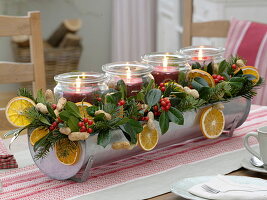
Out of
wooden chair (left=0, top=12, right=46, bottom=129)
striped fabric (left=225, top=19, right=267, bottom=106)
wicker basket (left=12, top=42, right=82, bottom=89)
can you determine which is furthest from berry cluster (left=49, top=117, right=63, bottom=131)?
wicker basket (left=12, top=42, right=82, bottom=89)

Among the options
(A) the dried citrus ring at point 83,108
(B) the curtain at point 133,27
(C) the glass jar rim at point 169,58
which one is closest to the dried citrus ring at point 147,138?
(A) the dried citrus ring at point 83,108

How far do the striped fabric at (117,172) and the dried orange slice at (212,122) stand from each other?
3 centimetres

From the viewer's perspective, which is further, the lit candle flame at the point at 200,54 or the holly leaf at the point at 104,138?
the lit candle flame at the point at 200,54

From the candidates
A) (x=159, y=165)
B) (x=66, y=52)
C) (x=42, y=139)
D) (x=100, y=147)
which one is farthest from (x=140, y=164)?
(x=66, y=52)

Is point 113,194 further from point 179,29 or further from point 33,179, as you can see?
point 179,29

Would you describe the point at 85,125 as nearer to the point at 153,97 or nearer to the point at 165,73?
the point at 153,97

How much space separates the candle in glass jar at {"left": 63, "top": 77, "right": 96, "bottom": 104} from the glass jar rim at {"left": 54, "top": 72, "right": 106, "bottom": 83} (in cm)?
2

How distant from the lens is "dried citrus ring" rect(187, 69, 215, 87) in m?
1.32

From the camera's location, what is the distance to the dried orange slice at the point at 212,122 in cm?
128

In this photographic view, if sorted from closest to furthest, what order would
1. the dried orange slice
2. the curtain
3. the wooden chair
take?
the dried orange slice
the wooden chair
the curtain

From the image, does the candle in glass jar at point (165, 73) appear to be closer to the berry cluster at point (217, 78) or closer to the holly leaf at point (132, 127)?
the berry cluster at point (217, 78)

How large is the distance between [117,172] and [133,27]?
283 cm

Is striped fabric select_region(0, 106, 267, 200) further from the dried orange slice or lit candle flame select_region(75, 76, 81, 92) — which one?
lit candle flame select_region(75, 76, 81, 92)

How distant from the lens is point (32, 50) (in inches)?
71.8
